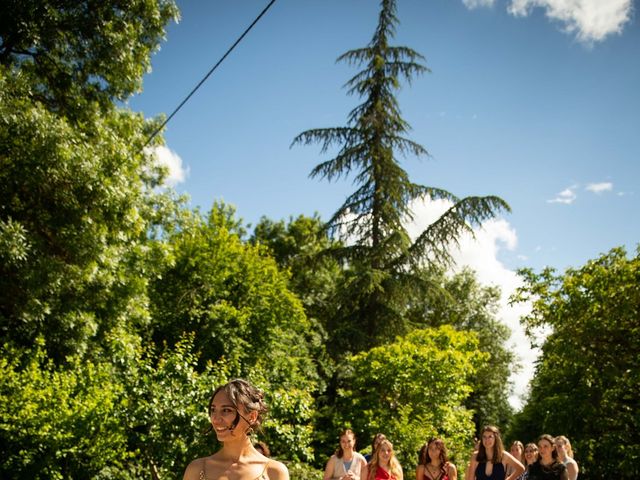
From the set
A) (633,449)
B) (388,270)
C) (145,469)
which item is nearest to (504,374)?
(388,270)

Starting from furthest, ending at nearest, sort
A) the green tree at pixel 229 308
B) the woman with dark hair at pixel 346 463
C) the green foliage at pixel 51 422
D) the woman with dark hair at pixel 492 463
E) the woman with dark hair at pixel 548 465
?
1. the green tree at pixel 229 308
2. the green foliage at pixel 51 422
3. the woman with dark hair at pixel 346 463
4. the woman with dark hair at pixel 492 463
5. the woman with dark hair at pixel 548 465

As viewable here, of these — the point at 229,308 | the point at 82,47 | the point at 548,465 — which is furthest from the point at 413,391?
the point at 82,47

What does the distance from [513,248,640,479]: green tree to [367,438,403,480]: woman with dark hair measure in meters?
8.34

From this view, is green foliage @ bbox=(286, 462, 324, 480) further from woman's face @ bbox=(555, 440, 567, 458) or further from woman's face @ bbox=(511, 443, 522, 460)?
woman's face @ bbox=(555, 440, 567, 458)

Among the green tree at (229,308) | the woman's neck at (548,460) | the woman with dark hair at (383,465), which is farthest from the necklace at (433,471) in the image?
the green tree at (229,308)

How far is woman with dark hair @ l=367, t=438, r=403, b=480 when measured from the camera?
24.6 feet

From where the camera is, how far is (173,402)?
33.6 feet

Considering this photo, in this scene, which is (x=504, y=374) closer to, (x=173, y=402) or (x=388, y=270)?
(x=388, y=270)

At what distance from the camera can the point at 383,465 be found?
7.55 meters

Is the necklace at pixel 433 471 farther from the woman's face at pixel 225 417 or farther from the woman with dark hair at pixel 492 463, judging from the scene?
the woman's face at pixel 225 417

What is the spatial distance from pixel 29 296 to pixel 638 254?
16.4 meters

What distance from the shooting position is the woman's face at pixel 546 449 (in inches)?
A: 267

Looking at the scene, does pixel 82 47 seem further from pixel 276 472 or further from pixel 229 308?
pixel 276 472

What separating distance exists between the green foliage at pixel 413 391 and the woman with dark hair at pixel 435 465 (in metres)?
8.58
